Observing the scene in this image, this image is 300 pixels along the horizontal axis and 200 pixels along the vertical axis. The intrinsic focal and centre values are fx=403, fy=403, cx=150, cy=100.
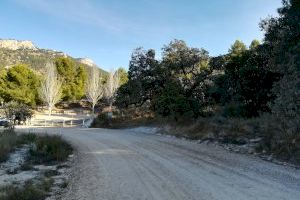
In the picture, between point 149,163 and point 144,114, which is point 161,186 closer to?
point 149,163

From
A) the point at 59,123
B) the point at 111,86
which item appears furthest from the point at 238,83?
the point at 111,86

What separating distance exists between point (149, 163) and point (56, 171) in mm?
3266

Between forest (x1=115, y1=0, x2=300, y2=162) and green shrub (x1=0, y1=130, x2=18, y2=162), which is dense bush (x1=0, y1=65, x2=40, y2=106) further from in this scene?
green shrub (x1=0, y1=130, x2=18, y2=162)

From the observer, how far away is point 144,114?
43.7m

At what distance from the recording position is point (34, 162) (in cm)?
1585

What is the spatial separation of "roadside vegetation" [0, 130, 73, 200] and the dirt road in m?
0.67

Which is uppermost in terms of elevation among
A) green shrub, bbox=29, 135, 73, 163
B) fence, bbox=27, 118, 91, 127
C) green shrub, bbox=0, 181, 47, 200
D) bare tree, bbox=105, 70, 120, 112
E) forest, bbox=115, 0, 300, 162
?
bare tree, bbox=105, 70, 120, 112

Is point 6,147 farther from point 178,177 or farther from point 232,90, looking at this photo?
point 232,90

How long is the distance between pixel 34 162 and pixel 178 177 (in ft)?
22.5

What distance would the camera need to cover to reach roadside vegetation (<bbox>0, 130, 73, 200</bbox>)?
9523 mm

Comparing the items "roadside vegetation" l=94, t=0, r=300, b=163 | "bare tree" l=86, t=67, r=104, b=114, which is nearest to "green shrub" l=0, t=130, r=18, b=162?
"roadside vegetation" l=94, t=0, r=300, b=163

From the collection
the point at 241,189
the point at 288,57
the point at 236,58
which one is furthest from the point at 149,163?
the point at 236,58

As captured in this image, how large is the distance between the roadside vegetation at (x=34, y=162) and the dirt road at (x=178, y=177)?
0.67 metres

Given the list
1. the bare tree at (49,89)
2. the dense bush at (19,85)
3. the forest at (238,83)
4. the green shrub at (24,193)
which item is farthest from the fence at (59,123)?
the green shrub at (24,193)
